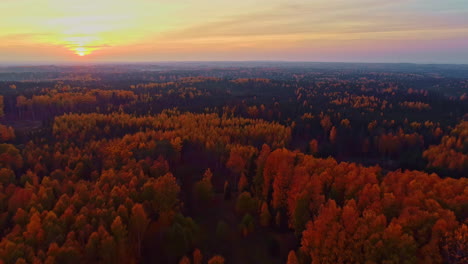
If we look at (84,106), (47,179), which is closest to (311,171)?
(47,179)

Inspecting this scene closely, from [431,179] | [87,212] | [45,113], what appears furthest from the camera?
[45,113]

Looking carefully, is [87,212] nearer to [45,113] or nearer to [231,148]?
[231,148]

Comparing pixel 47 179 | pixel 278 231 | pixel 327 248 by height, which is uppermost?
pixel 47 179

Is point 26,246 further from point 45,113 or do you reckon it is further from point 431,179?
point 45,113

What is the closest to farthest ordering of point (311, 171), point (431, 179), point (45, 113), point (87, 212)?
point (87, 212) → point (431, 179) → point (311, 171) → point (45, 113)

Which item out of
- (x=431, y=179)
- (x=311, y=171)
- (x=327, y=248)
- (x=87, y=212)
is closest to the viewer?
(x=327, y=248)

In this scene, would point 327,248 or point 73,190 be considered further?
point 73,190

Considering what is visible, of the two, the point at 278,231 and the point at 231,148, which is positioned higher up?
the point at 231,148

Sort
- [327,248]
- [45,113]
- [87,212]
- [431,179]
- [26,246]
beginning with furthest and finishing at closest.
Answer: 1. [45,113]
2. [431,179]
3. [87,212]
4. [327,248]
5. [26,246]

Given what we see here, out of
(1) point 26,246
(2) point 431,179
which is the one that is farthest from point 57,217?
(2) point 431,179
